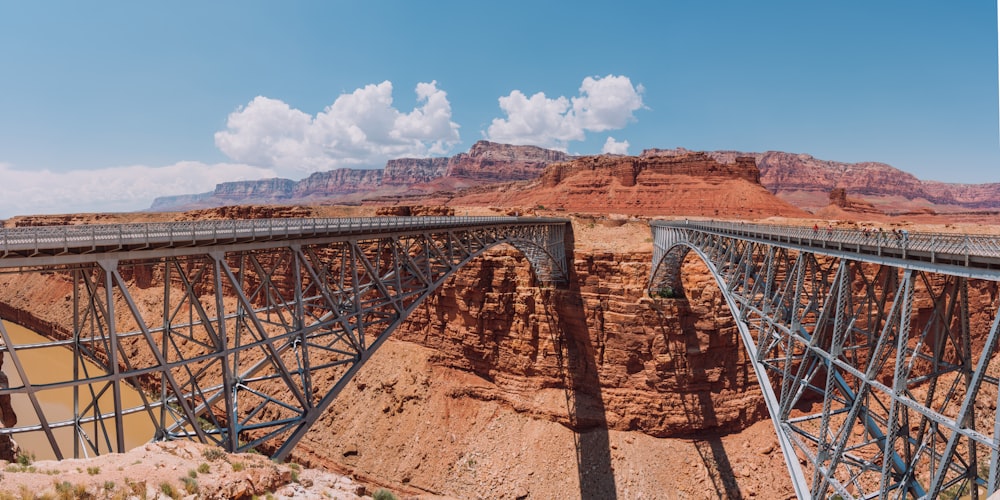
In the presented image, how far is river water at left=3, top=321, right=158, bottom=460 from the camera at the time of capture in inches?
1117

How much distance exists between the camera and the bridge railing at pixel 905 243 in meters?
8.43

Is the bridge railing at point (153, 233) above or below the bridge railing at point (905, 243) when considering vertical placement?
above

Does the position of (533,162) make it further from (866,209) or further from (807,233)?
(807,233)

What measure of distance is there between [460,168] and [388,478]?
544 feet

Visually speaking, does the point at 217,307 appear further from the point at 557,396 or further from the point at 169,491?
the point at 557,396

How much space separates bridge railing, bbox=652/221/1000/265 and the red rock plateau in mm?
15402

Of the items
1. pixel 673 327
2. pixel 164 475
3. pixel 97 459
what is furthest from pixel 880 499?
pixel 673 327

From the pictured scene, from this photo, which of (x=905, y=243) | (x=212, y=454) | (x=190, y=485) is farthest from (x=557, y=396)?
(x=190, y=485)

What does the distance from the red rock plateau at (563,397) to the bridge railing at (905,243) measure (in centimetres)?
1540

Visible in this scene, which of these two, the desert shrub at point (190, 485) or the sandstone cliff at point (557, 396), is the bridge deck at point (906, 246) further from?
the sandstone cliff at point (557, 396)

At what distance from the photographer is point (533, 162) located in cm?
18062

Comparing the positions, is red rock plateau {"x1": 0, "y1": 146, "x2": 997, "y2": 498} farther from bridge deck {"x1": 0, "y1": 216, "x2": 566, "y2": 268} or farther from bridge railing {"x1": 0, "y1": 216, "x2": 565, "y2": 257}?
bridge deck {"x1": 0, "y1": 216, "x2": 566, "y2": 268}

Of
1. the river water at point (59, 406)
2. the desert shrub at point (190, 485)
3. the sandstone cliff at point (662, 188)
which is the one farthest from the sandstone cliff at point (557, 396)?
the sandstone cliff at point (662, 188)

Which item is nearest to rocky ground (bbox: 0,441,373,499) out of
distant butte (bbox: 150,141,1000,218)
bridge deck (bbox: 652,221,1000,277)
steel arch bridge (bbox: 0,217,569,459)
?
steel arch bridge (bbox: 0,217,569,459)
